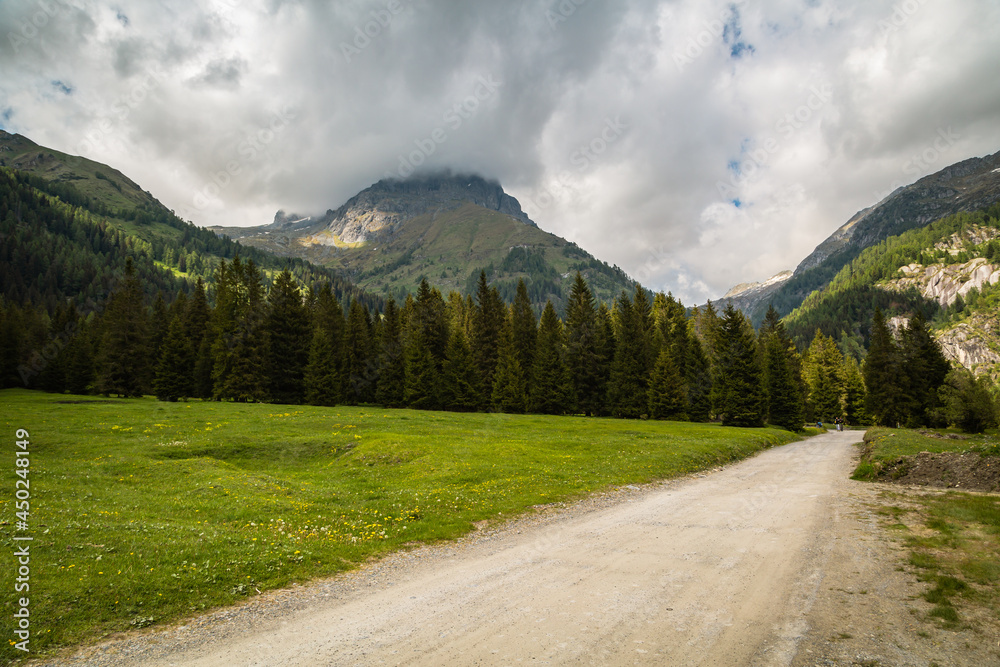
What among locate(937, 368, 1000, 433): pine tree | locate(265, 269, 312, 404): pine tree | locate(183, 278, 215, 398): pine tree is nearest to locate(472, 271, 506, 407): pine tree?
locate(265, 269, 312, 404): pine tree

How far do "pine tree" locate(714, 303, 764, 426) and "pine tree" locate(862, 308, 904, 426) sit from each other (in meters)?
24.3

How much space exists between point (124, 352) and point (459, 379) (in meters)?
52.6

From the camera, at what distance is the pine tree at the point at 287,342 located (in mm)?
64625

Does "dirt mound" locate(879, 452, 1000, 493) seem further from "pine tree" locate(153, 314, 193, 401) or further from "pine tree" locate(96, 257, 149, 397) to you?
"pine tree" locate(96, 257, 149, 397)

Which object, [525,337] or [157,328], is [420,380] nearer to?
[525,337]

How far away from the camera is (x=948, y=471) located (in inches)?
828

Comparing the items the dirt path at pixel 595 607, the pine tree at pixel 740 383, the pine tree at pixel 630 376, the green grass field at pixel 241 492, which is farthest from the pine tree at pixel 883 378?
the dirt path at pixel 595 607

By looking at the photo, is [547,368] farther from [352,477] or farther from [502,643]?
[502,643]

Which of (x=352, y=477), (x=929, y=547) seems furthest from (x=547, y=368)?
(x=929, y=547)

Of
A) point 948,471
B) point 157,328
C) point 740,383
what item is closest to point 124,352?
point 157,328

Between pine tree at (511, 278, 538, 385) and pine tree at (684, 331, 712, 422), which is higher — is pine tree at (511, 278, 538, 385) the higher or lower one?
the higher one

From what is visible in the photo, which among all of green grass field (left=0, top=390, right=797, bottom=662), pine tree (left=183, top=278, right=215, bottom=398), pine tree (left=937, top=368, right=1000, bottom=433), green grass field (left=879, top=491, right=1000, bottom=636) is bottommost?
green grass field (left=0, top=390, right=797, bottom=662)

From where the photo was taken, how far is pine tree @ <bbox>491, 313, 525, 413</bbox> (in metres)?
65.8

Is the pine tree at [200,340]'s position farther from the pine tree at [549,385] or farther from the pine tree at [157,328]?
the pine tree at [549,385]
